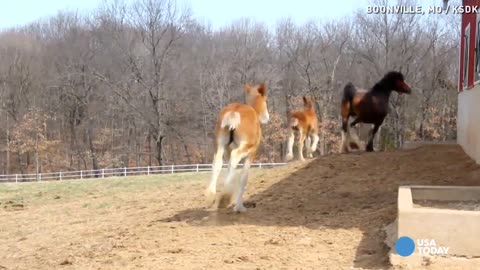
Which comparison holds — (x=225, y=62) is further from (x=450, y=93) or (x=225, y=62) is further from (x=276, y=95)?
(x=450, y=93)

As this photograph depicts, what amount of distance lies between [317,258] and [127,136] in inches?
1707

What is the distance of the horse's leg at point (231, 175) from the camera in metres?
7.46

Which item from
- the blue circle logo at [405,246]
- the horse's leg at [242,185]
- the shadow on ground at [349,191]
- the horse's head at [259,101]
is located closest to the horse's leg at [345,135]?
the shadow on ground at [349,191]

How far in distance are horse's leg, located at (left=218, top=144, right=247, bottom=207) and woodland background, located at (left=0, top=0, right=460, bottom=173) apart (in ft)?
98.3

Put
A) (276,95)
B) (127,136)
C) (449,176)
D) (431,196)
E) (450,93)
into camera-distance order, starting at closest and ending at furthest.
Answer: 1. (431,196)
2. (449,176)
3. (450,93)
4. (276,95)
5. (127,136)

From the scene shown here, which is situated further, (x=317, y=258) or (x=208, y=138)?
→ (x=208, y=138)

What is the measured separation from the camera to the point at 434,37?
38.4m

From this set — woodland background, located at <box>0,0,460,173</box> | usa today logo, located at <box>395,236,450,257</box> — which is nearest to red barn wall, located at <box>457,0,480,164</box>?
usa today logo, located at <box>395,236,450,257</box>

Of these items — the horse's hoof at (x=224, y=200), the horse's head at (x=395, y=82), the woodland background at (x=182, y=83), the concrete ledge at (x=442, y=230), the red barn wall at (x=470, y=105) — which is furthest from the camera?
the woodland background at (x=182, y=83)

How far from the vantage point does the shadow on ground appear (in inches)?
255

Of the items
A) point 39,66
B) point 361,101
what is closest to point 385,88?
point 361,101

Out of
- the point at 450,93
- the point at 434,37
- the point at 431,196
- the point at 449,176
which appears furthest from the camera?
the point at 434,37

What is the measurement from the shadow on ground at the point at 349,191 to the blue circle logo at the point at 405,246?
19 cm

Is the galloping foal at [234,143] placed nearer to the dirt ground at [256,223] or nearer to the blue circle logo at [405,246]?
the dirt ground at [256,223]
